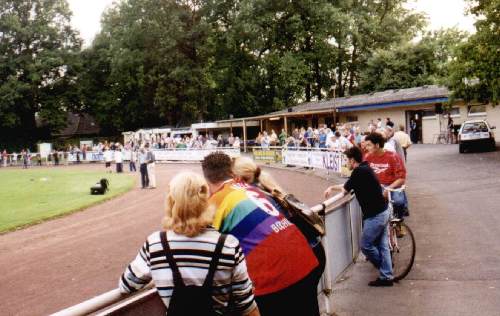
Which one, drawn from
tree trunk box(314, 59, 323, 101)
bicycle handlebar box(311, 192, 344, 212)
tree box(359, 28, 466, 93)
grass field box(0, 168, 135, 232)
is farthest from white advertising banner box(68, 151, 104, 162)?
bicycle handlebar box(311, 192, 344, 212)

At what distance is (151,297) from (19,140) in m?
66.3

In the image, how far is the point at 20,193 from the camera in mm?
24672

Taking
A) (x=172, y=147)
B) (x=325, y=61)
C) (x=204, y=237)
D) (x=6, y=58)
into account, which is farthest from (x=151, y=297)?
(x=6, y=58)

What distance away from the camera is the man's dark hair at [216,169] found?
381 cm

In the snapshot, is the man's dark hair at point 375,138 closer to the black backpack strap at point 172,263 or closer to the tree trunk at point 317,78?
the black backpack strap at point 172,263

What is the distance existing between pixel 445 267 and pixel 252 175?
4.82m

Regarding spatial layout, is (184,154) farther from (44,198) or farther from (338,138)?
(338,138)

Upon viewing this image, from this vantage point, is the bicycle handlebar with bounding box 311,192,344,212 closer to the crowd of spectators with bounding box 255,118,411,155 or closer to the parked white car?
the crowd of spectators with bounding box 255,118,411,155

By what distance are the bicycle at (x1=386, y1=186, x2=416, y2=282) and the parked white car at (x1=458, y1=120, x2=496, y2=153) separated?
22902 mm

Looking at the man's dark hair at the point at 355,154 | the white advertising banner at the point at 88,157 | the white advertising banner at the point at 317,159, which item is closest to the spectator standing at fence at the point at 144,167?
the white advertising banner at the point at 317,159

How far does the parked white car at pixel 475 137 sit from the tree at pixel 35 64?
4661cm

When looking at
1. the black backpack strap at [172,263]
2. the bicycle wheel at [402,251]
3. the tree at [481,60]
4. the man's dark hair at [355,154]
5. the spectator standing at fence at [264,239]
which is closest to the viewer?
the black backpack strap at [172,263]

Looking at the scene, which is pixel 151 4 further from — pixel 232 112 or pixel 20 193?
pixel 20 193

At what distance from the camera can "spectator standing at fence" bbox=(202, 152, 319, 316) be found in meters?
3.65
